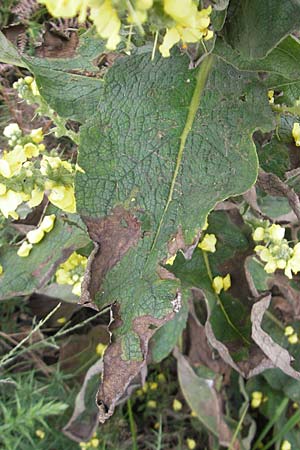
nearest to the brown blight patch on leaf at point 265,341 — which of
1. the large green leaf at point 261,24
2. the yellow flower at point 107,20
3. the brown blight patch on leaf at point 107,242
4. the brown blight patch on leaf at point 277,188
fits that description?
the brown blight patch on leaf at point 277,188

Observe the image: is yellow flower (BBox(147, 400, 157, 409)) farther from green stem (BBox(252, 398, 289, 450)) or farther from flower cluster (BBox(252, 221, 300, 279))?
flower cluster (BBox(252, 221, 300, 279))

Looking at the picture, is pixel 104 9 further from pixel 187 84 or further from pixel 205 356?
pixel 205 356

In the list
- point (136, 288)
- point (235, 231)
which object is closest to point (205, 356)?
point (235, 231)

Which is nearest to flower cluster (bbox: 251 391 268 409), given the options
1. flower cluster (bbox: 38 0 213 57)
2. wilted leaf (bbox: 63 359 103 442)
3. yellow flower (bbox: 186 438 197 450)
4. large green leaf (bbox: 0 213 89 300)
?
yellow flower (bbox: 186 438 197 450)

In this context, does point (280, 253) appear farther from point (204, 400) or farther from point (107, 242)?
point (204, 400)

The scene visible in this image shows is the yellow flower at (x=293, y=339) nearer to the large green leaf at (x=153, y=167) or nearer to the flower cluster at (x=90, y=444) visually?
the flower cluster at (x=90, y=444)

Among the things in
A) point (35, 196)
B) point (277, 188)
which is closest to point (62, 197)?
point (35, 196)

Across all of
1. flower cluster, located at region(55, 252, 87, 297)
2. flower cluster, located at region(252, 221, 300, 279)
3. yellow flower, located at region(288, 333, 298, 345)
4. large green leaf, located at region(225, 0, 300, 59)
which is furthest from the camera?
yellow flower, located at region(288, 333, 298, 345)
